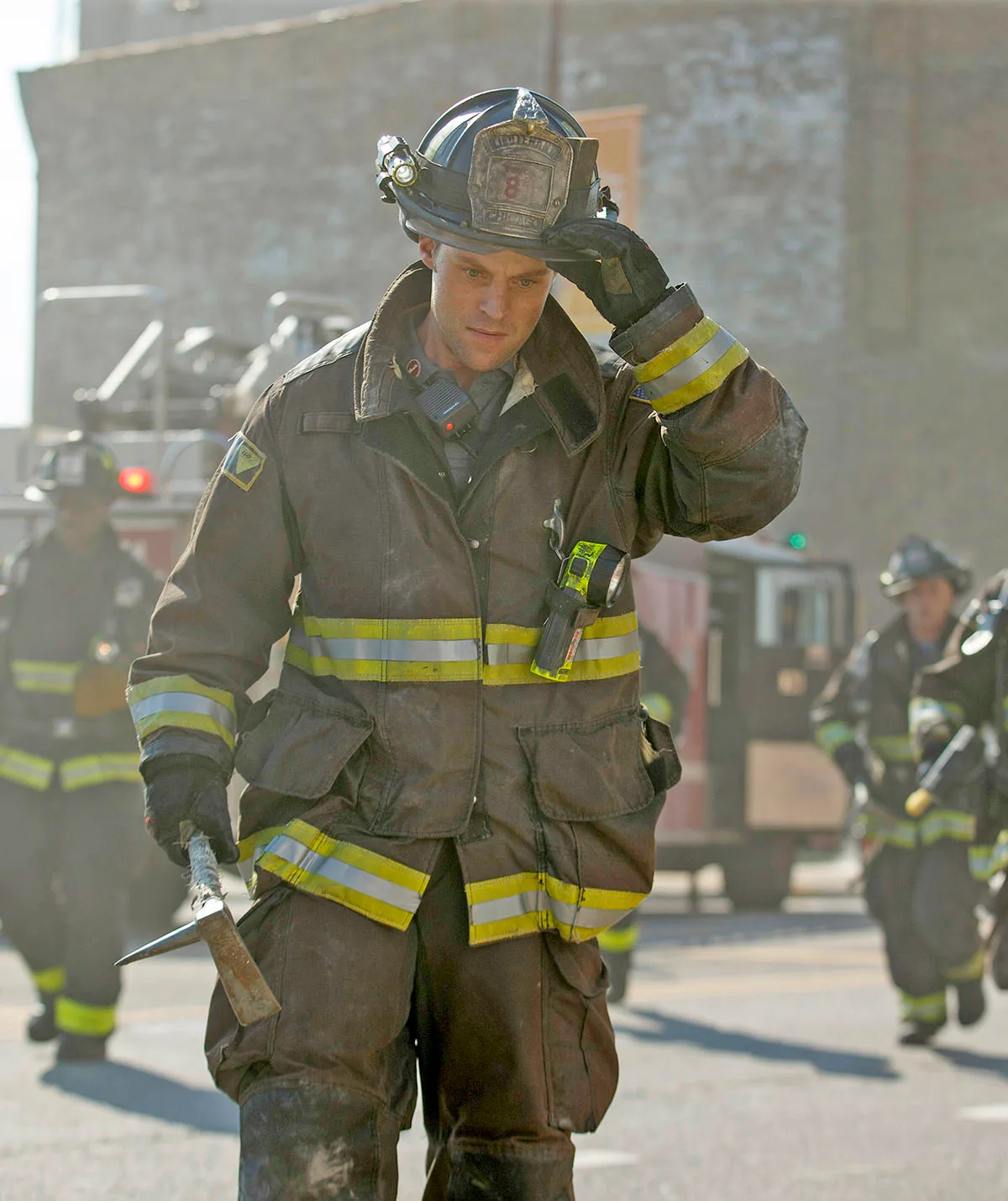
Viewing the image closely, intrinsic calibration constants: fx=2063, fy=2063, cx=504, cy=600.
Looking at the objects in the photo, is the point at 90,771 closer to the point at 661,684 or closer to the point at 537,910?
the point at 661,684

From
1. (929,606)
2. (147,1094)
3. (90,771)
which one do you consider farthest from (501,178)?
(929,606)

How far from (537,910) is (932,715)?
4138mm

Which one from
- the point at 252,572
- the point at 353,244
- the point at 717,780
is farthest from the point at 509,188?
the point at 353,244

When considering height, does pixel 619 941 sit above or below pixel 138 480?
below

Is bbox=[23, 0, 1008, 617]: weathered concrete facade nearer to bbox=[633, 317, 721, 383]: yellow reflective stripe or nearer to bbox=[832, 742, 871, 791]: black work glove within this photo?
bbox=[832, 742, 871, 791]: black work glove

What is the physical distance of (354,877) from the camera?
128 inches

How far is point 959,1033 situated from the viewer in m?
9.02

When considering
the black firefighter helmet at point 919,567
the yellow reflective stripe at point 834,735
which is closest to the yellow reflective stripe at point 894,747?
the yellow reflective stripe at point 834,735

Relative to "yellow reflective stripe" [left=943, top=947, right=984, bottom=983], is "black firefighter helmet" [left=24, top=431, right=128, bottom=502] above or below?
above

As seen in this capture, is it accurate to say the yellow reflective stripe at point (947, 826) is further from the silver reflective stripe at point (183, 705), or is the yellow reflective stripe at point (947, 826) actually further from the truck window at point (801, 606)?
the truck window at point (801, 606)

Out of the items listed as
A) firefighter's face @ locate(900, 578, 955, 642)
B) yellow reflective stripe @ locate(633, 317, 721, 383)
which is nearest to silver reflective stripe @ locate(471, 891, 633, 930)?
yellow reflective stripe @ locate(633, 317, 721, 383)

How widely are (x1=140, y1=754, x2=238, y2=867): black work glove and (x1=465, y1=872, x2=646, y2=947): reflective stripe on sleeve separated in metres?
0.40

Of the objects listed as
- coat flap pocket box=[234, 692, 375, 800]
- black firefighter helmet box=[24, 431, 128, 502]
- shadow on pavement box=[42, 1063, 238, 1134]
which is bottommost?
shadow on pavement box=[42, 1063, 238, 1134]

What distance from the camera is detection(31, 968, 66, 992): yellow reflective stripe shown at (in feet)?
25.7
